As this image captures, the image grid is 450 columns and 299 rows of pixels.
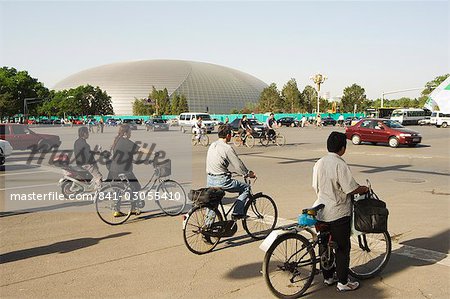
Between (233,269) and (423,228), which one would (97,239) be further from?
(423,228)

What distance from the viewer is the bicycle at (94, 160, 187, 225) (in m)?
7.07

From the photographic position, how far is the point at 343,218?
421 cm

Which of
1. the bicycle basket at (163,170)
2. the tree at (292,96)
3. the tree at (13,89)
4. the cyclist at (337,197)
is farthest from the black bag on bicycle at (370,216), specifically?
the tree at (292,96)

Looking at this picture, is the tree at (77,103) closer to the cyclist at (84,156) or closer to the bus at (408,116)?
the bus at (408,116)

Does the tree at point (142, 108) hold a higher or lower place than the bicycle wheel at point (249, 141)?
higher

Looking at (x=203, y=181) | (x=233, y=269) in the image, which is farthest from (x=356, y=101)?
(x=233, y=269)

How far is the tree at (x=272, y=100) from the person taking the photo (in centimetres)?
9256

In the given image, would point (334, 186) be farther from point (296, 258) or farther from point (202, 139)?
point (202, 139)

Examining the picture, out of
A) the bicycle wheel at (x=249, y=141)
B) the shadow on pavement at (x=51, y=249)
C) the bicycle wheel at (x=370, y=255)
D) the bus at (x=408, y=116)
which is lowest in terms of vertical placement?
the shadow on pavement at (x=51, y=249)

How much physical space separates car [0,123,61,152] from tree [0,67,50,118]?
58490mm

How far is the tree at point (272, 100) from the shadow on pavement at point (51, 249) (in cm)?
8773

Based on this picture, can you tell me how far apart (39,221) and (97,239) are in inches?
72.9

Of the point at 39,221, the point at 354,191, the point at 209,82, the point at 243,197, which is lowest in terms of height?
the point at 39,221

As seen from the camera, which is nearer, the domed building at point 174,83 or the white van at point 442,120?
the white van at point 442,120
